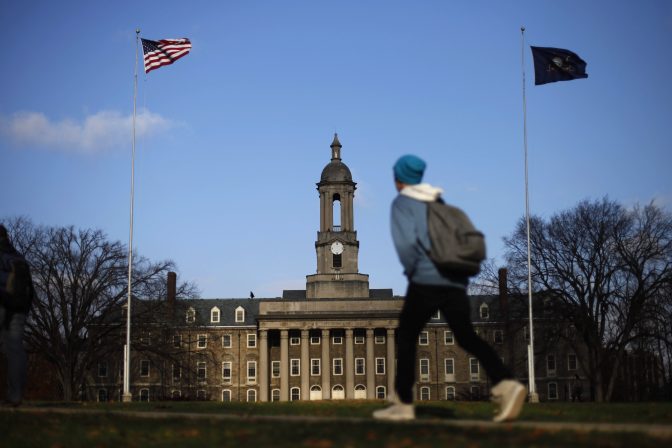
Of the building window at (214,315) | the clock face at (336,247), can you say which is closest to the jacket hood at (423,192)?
the clock face at (336,247)

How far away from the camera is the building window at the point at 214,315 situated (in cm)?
10631

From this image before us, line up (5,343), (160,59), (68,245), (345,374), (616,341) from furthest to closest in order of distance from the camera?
(345,374)
(68,245)
(616,341)
(160,59)
(5,343)

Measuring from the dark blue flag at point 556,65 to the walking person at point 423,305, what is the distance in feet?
91.3

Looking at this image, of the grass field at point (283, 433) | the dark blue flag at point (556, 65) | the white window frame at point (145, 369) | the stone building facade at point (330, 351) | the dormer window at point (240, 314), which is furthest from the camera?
the dormer window at point (240, 314)

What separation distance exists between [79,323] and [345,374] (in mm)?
39942

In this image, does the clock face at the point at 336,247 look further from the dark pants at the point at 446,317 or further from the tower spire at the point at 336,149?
the dark pants at the point at 446,317

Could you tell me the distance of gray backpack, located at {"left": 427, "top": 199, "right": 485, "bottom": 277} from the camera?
395 inches

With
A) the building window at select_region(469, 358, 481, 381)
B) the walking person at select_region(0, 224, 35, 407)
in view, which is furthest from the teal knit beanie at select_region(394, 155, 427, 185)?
the building window at select_region(469, 358, 481, 381)

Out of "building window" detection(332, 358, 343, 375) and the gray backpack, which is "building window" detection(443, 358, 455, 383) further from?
the gray backpack

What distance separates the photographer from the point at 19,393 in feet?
51.2

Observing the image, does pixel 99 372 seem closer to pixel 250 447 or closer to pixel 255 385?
pixel 255 385

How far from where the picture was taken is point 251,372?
4085 inches

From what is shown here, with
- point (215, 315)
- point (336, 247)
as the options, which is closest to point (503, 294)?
point (336, 247)

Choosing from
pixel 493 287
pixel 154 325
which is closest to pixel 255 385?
pixel 154 325
